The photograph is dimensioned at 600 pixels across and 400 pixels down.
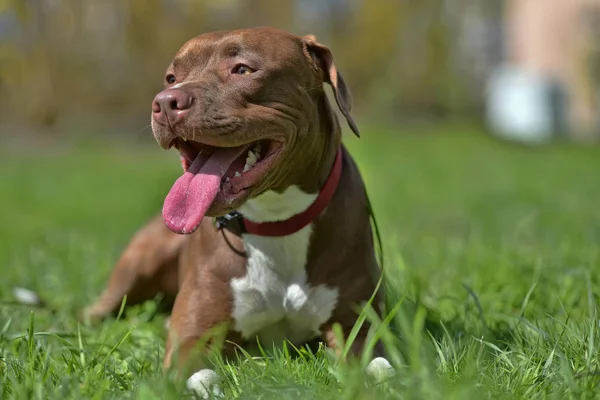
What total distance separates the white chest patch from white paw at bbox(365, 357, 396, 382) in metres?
0.59

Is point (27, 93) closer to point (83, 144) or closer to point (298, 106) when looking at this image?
point (83, 144)

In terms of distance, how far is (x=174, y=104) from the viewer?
2604 mm

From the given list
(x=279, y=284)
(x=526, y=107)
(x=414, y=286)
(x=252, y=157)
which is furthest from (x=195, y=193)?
(x=526, y=107)

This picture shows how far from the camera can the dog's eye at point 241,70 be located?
2801 mm

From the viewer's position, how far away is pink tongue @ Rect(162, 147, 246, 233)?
2.61m

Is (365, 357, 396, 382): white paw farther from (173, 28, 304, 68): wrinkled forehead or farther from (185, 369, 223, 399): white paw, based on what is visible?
(173, 28, 304, 68): wrinkled forehead

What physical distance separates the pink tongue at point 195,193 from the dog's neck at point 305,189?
0.81ft

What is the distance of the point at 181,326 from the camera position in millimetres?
3002

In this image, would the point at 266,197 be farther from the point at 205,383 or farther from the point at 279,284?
the point at 205,383

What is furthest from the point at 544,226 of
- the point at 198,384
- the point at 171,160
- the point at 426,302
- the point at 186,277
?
the point at 171,160

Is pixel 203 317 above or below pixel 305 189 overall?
below

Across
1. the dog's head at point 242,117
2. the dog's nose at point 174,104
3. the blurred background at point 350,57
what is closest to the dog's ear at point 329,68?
the dog's head at point 242,117

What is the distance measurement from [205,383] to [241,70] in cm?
104

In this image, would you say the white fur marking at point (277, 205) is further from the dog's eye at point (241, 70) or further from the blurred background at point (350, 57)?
the blurred background at point (350, 57)
